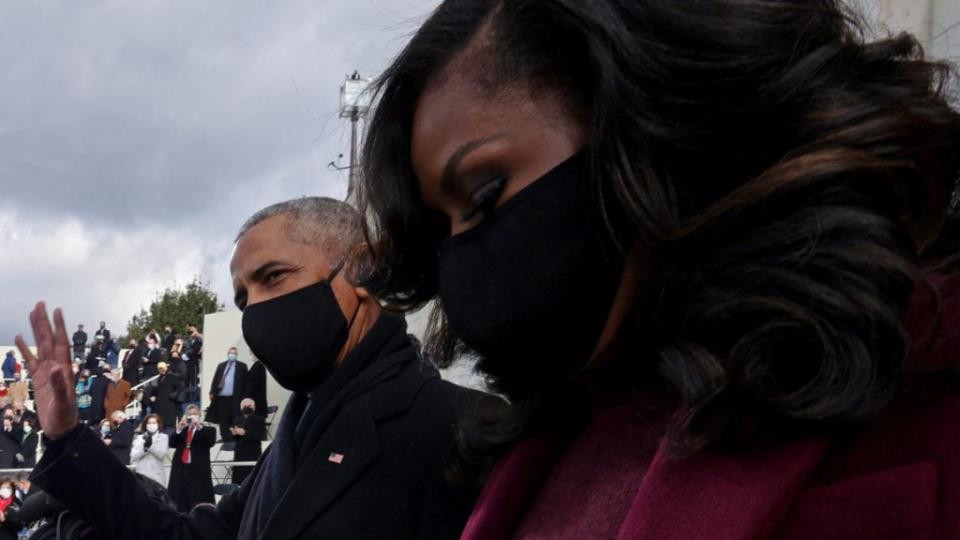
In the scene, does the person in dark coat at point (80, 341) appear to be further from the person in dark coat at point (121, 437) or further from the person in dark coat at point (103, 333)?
the person in dark coat at point (121, 437)

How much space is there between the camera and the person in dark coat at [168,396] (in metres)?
20.8

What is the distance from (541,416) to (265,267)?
4.87ft

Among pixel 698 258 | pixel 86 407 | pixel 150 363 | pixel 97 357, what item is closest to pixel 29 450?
pixel 86 407

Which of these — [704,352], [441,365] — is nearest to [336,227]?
[441,365]

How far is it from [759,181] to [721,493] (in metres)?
0.33

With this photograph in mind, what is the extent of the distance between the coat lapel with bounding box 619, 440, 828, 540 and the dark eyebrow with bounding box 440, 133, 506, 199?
0.44 m

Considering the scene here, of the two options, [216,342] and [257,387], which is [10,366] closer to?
[216,342]

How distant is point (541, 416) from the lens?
1546mm

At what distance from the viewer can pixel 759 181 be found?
Answer: 1.14m

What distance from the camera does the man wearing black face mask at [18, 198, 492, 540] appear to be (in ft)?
8.20

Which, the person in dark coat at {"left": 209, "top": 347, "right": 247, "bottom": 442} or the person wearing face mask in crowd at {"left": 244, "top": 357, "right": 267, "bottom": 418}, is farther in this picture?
the person in dark coat at {"left": 209, "top": 347, "right": 247, "bottom": 442}

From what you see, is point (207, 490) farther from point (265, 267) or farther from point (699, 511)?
point (699, 511)

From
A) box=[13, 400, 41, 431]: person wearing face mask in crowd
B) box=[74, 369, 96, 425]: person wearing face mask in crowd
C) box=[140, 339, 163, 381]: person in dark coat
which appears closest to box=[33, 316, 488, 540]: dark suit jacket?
box=[74, 369, 96, 425]: person wearing face mask in crowd

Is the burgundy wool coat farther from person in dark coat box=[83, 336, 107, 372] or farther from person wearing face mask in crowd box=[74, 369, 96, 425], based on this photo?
person in dark coat box=[83, 336, 107, 372]
